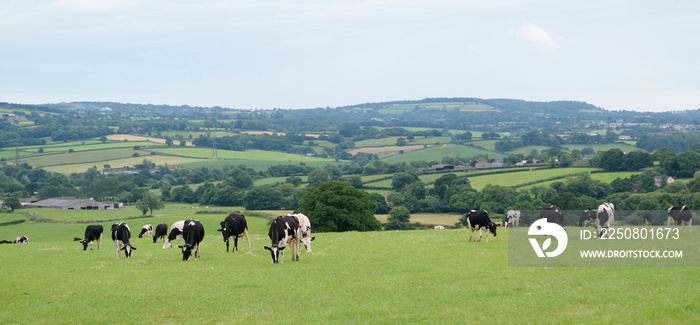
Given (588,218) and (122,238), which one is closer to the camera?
(122,238)

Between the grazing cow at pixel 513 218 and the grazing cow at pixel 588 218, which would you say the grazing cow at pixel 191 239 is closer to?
the grazing cow at pixel 588 218

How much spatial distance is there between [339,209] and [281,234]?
2639cm

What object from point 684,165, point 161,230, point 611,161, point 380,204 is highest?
point 161,230

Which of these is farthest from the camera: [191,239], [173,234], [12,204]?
[12,204]

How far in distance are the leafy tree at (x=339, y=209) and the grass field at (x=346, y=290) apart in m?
22.7

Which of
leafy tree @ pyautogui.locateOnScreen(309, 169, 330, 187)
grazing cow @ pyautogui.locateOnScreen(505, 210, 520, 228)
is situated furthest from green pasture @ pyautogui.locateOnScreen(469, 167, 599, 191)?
grazing cow @ pyautogui.locateOnScreen(505, 210, 520, 228)

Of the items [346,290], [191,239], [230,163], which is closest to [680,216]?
[346,290]

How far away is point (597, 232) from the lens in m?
33.4

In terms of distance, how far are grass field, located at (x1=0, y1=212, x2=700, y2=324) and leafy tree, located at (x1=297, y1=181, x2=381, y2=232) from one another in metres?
22.7

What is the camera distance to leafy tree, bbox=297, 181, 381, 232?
175 feet

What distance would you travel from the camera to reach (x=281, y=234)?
27.3 m

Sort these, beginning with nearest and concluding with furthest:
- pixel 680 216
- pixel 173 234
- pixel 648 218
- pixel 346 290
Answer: pixel 346 290
pixel 173 234
pixel 680 216
pixel 648 218

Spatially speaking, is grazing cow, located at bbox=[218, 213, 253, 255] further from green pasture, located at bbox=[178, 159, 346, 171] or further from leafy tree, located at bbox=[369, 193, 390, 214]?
green pasture, located at bbox=[178, 159, 346, 171]

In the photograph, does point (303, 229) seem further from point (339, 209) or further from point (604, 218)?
point (339, 209)
